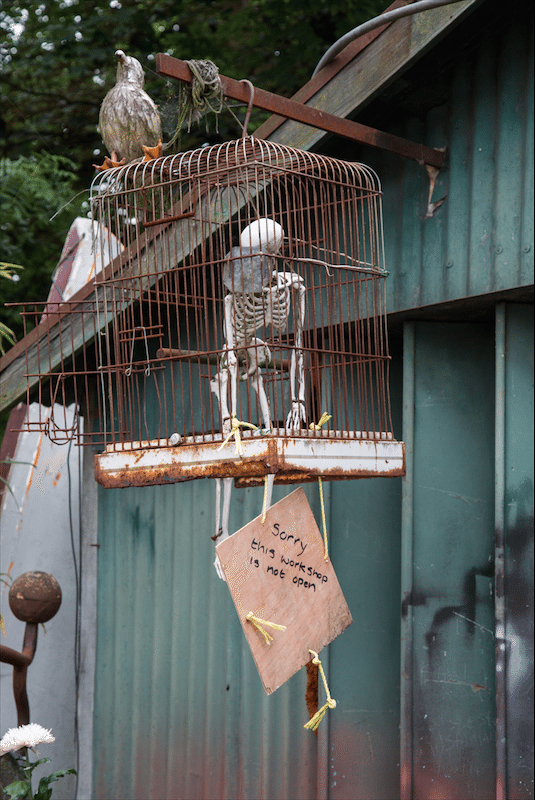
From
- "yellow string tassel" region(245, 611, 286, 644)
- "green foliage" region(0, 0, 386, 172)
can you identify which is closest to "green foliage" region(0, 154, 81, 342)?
"green foliage" region(0, 0, 386, 172)

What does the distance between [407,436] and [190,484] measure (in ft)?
4.90

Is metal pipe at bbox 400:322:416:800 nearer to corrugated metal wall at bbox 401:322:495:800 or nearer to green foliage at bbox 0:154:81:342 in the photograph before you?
corrugated metal wall at bbox 401:322:495:800

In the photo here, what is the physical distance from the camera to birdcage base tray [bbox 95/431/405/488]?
2.41m

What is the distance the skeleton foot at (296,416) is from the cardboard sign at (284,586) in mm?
204

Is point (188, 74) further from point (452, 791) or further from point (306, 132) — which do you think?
point (452, 791)

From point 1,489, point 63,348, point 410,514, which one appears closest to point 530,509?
point 410,514

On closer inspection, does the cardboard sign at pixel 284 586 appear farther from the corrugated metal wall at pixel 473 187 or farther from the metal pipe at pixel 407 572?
the corrugated metal wall at pixel 473 187

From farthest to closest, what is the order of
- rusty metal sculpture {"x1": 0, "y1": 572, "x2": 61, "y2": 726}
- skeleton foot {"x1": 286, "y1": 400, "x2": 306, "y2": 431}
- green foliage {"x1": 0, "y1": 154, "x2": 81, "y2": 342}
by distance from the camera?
green foliage {"x1": 0, "y1": 154, "x2": 81, "y2": 342} < rusty metal sculpture {"x1": 0, "y1": 572, "x2": 61, "y2": 726} < skeleton foot {"x1": 286, "y1": 400, "x2": 306, "y2": 431}

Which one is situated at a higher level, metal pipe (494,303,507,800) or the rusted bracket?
the rusted bracket

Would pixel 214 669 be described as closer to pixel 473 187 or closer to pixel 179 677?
pixel 179 677

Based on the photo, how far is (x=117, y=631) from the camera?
17.0ft

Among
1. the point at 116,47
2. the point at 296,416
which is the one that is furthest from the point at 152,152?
the point at 116,47

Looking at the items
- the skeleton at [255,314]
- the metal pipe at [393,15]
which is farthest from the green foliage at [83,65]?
the skeleton at [255,314]

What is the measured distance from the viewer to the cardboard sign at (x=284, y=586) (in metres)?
2.40
